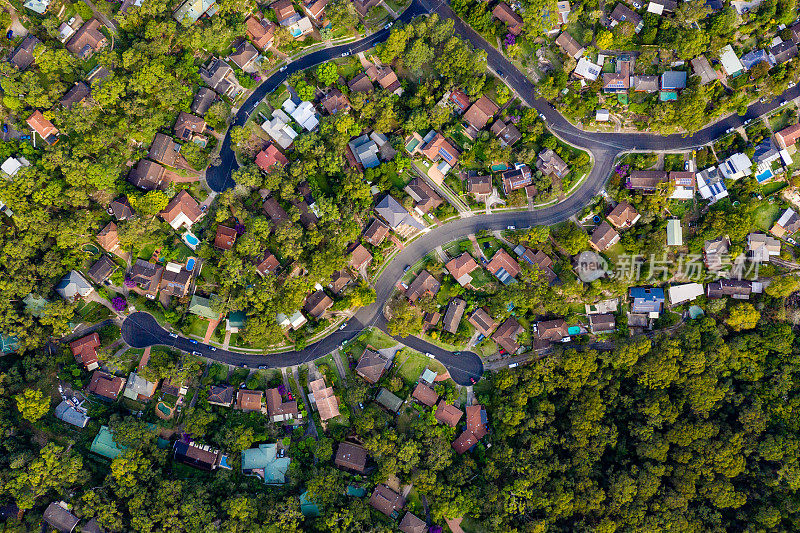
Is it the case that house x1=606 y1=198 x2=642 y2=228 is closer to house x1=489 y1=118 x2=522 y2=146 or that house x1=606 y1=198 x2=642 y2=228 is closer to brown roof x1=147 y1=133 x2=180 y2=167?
house x1=489 y1=118 x2=522 y2=146

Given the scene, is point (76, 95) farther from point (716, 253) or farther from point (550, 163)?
point (716, 253)

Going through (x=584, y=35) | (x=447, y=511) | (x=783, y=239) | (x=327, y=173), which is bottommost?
(x=447, y=511)

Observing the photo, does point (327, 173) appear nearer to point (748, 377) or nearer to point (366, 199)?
point (366, 199)

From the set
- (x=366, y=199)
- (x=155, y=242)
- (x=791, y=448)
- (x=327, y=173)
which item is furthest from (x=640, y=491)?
(x=155, y=242)

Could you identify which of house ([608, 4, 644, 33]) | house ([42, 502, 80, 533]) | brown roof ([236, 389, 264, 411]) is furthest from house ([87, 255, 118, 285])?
house ([608, 4, 644, 33])

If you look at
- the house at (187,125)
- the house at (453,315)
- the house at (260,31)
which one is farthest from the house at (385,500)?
the house at (260,31)
